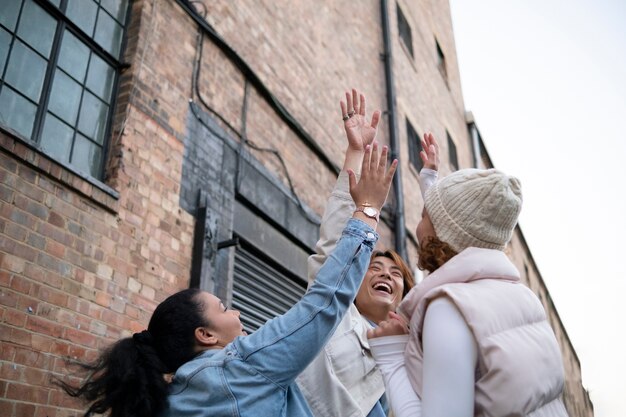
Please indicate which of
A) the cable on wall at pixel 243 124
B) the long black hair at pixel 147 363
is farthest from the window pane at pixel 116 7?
the long black hair at pixel 147 363

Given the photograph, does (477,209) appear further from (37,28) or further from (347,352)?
(37,28)

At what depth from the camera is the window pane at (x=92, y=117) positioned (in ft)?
13.8

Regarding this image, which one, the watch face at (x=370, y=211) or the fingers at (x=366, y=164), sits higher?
the fingers at (x=366, y=164)

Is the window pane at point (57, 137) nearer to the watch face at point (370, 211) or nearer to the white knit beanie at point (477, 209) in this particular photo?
the watch face at point (370, 211)

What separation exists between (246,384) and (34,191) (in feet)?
7.72

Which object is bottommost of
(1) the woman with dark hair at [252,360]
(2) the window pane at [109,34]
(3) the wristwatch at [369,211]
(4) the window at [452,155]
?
(1) the woman with dark hair at [252,360]

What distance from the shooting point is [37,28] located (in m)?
4.01

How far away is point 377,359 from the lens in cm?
172

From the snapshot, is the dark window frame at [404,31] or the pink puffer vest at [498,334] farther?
the dark window frame at [404,31]

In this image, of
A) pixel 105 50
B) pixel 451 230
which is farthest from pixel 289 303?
pixel 451 230

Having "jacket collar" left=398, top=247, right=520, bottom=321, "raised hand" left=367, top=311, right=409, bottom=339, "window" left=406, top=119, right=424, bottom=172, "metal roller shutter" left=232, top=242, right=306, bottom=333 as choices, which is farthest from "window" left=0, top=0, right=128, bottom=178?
"window" left=406, top=119, right=424, bottom=172

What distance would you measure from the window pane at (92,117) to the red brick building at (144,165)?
0.4 inches

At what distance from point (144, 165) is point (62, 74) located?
2.92 ft

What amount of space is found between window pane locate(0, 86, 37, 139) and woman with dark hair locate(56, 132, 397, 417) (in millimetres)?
2302
